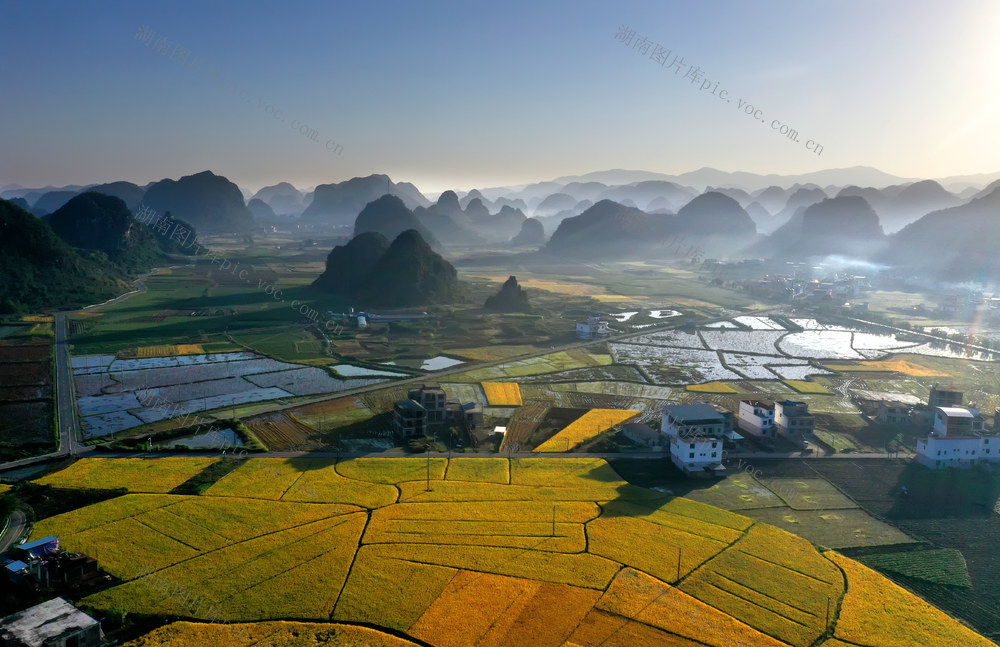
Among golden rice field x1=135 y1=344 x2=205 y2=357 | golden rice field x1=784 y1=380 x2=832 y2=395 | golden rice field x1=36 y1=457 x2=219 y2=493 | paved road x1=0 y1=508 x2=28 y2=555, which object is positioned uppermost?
golden rice field x1=135 y1=344 x2=205 y2=357

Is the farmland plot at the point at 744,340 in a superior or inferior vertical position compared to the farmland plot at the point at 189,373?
superior

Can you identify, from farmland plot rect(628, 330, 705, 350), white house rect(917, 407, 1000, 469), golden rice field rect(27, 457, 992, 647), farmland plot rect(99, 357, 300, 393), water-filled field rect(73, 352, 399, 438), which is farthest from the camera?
farmland plot rect(628, 330, 705, 350)

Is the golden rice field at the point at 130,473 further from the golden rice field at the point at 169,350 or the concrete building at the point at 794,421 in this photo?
Answer: the concrete building at the point at 794,421

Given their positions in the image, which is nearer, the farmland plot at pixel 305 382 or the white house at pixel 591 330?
the farmland plot at pixel 305 382

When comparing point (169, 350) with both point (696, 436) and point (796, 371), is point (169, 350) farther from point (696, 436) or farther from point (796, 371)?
point (796, 371)

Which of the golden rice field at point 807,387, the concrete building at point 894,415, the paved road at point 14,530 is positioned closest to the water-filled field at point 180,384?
the paved road at point 14,530

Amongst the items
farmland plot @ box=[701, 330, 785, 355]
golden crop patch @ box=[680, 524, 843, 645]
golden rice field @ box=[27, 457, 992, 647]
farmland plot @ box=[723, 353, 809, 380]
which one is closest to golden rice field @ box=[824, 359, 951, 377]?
farmland plot @ box=[723, 353, 809, 380]

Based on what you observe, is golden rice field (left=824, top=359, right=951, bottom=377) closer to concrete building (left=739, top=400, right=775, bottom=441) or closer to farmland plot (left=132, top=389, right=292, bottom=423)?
concrete building (left=739, top=400, right=775, bottom=441)
